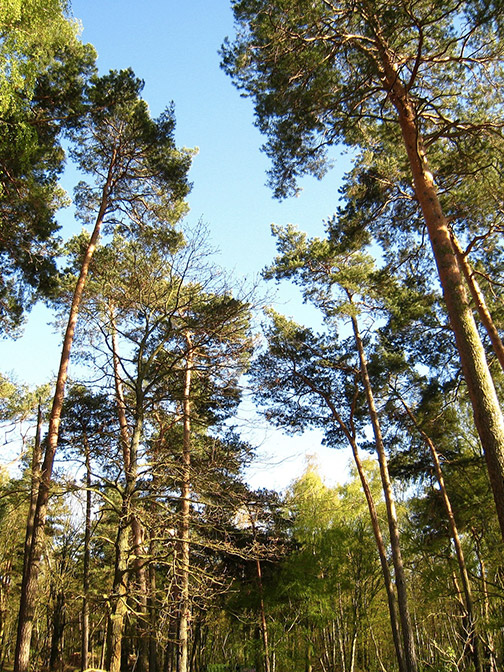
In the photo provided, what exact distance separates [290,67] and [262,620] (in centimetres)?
1632

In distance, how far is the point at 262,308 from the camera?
315 inches

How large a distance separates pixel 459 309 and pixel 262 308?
3.20m

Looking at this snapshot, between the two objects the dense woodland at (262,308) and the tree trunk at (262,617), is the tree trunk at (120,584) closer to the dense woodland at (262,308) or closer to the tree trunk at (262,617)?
the dense woodland at (262,308)

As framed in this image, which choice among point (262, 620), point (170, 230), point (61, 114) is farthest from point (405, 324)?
point (262, 620)

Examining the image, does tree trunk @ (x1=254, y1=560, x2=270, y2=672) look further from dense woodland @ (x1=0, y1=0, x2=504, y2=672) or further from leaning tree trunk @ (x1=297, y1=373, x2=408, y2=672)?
leaning tree trunk @ (x1=297, y1=373, x2=408, y2=672)

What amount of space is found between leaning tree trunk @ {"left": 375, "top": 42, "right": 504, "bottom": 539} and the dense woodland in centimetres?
3

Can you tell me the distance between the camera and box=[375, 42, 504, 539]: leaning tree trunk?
4984 mm

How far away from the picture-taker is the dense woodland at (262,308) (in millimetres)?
6914

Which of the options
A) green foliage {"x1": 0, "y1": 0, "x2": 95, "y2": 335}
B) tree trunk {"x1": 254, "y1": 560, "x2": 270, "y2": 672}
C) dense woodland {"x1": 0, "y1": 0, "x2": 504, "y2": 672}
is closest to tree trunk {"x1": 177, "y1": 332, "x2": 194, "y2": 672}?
dense woodland {"x1": 0, "y1": 0, "x2": 504, "y2": 672}

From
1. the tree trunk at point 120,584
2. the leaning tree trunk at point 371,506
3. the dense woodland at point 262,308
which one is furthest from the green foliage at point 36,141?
the leaning tree trunk at point 371,506

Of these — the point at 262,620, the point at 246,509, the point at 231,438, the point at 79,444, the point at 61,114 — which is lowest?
the point at 262,620

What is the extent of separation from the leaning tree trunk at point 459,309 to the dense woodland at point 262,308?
0.03m

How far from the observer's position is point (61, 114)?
949 centimetres

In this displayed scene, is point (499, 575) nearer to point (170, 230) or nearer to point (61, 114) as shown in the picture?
point (170, 230)
